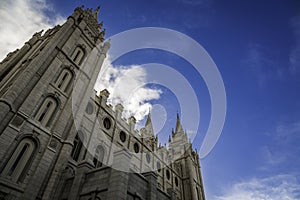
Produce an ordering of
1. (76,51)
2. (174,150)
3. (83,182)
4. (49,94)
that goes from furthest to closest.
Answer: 1. (174,150)
2. (76,51)
3. (49,94)
4. (83,182)

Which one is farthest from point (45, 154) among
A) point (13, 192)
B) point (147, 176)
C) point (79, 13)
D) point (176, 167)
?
point (176, 167)

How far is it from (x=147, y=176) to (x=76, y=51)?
46.1 feet

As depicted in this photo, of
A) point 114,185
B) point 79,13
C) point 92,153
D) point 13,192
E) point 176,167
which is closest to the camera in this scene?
point 114,185

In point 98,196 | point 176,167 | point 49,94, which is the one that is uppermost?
point 176,167

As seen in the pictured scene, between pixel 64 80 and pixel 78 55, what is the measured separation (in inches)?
156

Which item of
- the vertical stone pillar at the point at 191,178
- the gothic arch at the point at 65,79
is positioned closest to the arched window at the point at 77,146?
the gothic arch at the point at 65,79

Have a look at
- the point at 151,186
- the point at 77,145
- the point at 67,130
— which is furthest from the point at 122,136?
the point at 151,186

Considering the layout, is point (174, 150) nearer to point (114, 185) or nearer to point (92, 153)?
point (92, 153)

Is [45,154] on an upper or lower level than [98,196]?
upper

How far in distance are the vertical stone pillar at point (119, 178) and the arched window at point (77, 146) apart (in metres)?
6.43

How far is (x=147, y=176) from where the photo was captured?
12758 mm

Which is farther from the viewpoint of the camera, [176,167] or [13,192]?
[176,167]

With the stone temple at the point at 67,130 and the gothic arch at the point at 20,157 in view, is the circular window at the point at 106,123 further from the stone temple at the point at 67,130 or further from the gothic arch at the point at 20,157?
the gothic arch at the point at 20,157

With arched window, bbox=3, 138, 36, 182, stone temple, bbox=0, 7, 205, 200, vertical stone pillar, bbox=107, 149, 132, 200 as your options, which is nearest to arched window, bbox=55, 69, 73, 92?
stone temple, bbox=0, 7, 205, 200
